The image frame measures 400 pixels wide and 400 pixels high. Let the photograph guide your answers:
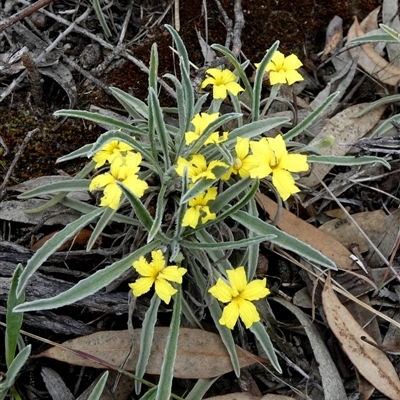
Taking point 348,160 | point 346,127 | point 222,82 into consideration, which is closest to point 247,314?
point 348,160

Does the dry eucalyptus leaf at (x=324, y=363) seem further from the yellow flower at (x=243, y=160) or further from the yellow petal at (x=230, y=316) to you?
the yellow flower at (x=243, y=160)

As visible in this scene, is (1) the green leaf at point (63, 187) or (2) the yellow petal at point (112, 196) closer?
(2) the yellow petal at point (112, 196)

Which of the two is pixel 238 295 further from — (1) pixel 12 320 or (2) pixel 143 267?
(1) pixel 12 320

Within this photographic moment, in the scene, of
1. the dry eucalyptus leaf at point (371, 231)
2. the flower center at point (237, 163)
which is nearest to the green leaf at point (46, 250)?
the flower center at point (237, 163)

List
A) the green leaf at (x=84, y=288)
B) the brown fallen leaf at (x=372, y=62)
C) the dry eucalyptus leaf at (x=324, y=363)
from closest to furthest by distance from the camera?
the green leaf at (x=84, y=288), the dry eucalyptus leaf at (x=324, y=363), the brown fallen leaf at (x=372, y=62)

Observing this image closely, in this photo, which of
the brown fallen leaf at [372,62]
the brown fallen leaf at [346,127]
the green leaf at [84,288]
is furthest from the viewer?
the brown fallen leaf at [372,62]

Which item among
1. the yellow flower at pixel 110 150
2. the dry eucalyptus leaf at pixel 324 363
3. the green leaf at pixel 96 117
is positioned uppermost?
the green leaf at pixel 96 117

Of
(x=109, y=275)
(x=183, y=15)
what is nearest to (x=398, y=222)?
(x=109, y=275)

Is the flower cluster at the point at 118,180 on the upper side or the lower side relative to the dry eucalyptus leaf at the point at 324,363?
upper
